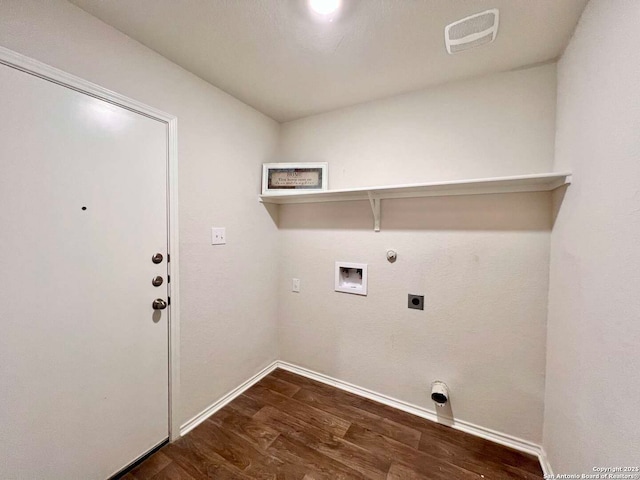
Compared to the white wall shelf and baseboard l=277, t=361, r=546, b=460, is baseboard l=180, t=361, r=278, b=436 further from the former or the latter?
the white wall shelf

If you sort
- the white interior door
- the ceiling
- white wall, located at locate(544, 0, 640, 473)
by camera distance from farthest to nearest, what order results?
the ceiling, the white interior door, white wall, located at locate(544, 0, 640, 473)

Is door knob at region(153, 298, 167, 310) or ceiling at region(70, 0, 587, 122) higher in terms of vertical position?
ceiling at region(70, 0, 587, 122)

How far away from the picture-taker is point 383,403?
71.0 inches

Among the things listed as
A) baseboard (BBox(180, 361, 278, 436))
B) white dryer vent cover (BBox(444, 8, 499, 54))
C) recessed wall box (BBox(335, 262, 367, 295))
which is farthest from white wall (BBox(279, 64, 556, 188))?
baseboard (BBox(180, 361, 278, 436))

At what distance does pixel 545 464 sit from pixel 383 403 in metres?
0.90

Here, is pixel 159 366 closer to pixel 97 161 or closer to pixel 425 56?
pixel 97 161

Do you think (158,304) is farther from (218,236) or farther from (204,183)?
(204,183)

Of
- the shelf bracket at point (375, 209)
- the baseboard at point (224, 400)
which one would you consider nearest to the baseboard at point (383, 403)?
the baseboard at point (224, 400)

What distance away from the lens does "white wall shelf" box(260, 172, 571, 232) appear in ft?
4.04

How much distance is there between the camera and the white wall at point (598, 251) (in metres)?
Result: 0.72

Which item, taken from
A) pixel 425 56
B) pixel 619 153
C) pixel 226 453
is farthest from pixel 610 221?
pixel 226 453

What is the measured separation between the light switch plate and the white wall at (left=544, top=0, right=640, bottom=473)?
1.93m

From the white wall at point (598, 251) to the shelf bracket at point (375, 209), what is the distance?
0.97 meters

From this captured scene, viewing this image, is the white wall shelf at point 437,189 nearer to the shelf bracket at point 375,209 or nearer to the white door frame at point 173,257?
the shelf bracket at point 375,209
